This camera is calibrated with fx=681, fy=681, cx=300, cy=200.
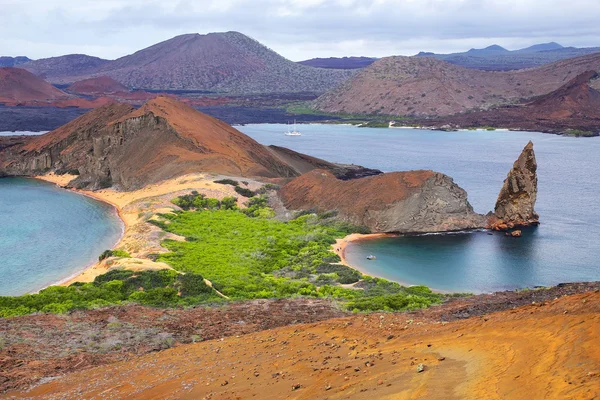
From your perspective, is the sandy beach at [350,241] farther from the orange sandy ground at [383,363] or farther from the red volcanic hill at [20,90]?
the red volcanic hill at [20,90]

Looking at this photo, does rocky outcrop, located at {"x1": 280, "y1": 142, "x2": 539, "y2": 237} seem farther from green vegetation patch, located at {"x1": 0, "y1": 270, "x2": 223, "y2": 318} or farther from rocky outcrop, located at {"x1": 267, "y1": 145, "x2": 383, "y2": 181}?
rocky outcrop, located at {"x1": 267, "y1": 145, "x2": 383, "y2": 181}

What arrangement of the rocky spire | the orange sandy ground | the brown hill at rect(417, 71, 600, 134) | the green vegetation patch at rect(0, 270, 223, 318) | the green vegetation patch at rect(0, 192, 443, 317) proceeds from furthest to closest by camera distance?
1. the brown hill at rect(417, 71, 600, 134)
2. the rocky spire
3. the green vegetation patch at rect(0, 192, 443, 317)
4. the green vegetation patch at rect(0, 270, 223, 318)
5. the orange sandy ground

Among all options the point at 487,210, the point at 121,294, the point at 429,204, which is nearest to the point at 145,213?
the point at 121,294

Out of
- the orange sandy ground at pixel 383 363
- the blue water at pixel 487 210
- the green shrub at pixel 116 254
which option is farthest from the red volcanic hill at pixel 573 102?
the orange sandy ground at pixel 383 363

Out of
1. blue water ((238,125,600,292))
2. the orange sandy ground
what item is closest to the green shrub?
blue water ((238,125,600,292))

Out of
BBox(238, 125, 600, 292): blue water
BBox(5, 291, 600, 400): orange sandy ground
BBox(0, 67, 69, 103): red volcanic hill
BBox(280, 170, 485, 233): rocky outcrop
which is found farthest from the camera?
BBox(0, 67, 69, 103): red volcanic hill

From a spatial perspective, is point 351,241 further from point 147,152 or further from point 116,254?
point 147,152

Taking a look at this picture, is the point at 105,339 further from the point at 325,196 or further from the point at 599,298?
the point at 325,196
